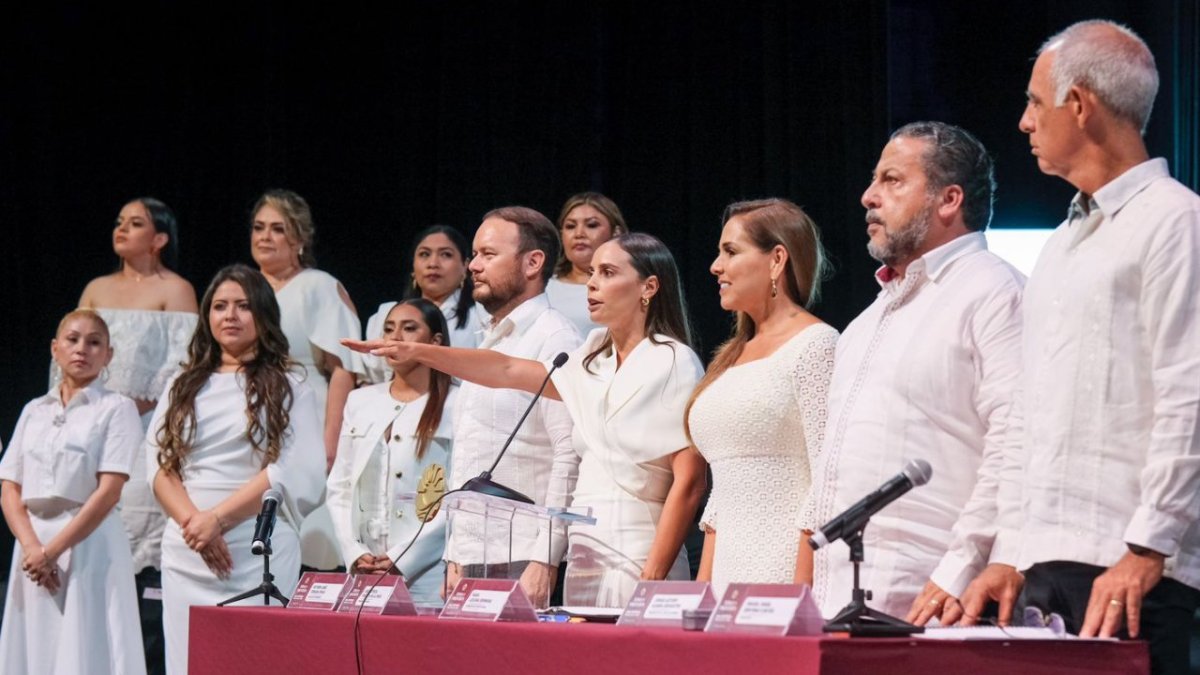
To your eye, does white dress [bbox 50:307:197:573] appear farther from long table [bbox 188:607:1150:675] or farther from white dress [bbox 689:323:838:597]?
white dress [bbox 689:323:838:597]

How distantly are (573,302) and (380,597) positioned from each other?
2.41 metres

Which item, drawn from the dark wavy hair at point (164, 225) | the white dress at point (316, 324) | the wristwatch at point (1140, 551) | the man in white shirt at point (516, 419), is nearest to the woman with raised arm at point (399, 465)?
the man in white shirt at point (516, 419)

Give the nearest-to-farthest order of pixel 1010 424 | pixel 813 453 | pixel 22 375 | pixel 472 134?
pixel 1010 424 → pixel 813 453 → pixel 472 134 → pixel 22 375

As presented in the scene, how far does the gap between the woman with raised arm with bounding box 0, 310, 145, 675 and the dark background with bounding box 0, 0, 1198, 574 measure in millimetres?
1238

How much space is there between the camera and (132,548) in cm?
592

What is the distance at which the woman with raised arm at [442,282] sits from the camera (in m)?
5.59

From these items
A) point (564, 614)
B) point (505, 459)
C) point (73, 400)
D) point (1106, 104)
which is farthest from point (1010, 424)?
point (73, 400)

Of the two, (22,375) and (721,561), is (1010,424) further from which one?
(22,375)

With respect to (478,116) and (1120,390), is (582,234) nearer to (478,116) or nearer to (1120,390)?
(478,116)

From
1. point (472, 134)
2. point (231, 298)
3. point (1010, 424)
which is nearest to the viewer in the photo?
point (1010, 424)

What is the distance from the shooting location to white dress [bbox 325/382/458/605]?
15.5 ft

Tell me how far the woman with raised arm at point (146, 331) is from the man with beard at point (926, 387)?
3556 mm

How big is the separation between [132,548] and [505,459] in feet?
7.37

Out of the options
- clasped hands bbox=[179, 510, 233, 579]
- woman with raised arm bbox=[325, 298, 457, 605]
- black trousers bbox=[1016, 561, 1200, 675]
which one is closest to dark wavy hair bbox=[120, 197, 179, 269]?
woman with raised arm bbox=[325, 298, 457, 605]
